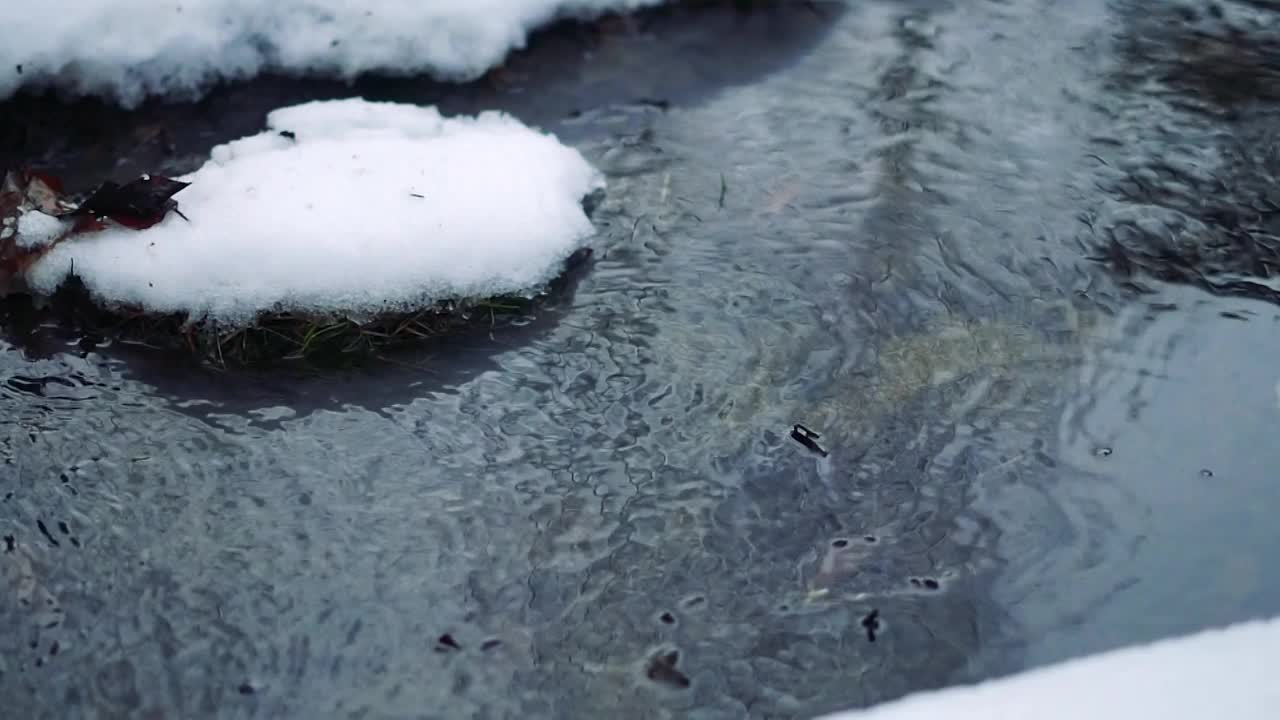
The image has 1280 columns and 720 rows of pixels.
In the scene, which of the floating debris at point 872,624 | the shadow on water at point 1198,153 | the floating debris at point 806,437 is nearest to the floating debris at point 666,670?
the floating debris at point 872,624

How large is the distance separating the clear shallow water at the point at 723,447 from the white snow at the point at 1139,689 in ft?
0.24

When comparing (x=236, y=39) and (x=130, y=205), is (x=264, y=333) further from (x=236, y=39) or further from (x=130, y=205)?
(x=236, y=39)

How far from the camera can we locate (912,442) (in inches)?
127

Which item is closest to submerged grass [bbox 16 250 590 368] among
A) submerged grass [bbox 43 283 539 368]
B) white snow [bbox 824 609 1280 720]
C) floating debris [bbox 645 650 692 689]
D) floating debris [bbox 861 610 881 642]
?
submerged grass [bbox 43 283 539 368]

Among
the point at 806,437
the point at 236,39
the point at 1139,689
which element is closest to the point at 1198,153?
the point at 806,437

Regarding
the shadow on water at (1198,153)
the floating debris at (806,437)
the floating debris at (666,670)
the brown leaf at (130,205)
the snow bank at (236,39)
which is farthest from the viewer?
the snow bank at (236,39)

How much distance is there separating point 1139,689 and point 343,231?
2.47m

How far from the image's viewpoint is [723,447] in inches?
126

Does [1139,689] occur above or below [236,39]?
below

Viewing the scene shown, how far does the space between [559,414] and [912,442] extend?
98cm

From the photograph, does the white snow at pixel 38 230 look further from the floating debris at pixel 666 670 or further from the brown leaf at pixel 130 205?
the floating debris at pixel 666 670

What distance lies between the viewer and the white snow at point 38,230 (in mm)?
3545

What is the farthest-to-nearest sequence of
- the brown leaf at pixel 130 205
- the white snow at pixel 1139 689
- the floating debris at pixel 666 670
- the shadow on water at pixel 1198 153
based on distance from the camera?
the shadow on water at pixel 1198 153 → the brown leaf at pixel 130 205 → the floating debris at pixel 666 670 → the white snow at pixel 1139 689

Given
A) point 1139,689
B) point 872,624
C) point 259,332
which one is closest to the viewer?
point 1139,689
